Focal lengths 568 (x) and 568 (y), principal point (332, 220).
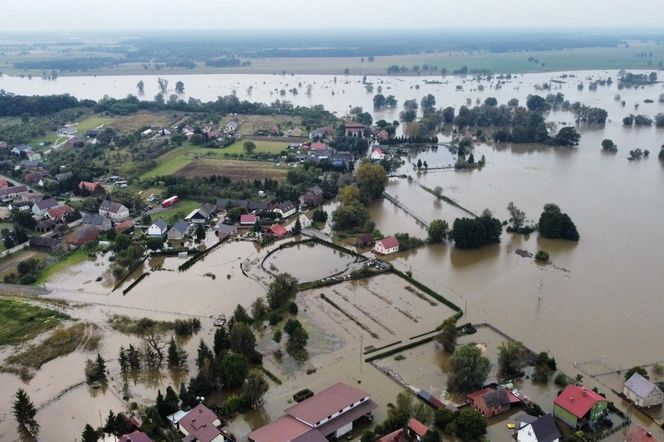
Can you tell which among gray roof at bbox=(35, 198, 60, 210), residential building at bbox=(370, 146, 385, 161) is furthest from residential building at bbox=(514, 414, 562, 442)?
residential building at bbox=(370, 146, 385, 161)

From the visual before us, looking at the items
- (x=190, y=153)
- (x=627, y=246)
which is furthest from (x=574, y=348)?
(x=190, y=153)

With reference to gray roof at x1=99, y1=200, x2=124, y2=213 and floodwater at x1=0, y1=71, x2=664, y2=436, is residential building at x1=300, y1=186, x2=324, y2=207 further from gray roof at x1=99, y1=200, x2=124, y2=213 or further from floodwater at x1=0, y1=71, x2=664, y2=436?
gray roof at x1=99, y1=200, x2=124, y2=213

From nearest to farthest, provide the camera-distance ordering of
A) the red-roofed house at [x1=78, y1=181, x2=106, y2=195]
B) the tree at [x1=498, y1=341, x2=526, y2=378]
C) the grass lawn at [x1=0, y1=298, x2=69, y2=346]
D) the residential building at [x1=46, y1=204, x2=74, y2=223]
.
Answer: the tree at [x1=498, y1=341, x2=526, y2=378] < the grass lawn at [x1=0, y1=298, x2=69, y2=346] < the residential building at [x1=46, y1=204, x2=74, y2=223] < the red-roofed house at [x1=78, y1=181, x2=106, y2=195]

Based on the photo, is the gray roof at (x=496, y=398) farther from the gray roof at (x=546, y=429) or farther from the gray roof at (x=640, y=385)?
the gray roof at (x=640, y=385)

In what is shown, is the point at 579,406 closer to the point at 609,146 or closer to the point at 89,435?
the point at 89,435

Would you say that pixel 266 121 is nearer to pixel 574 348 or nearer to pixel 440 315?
pixel 440 315

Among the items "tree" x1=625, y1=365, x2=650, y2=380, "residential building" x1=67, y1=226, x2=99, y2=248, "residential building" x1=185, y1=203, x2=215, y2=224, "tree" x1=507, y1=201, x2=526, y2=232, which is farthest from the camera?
"residential building" x1=185, y1=203, x2=215, y2=224

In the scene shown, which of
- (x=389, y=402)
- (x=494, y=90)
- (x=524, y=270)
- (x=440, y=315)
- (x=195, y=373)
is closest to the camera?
(x=389, y=402)
